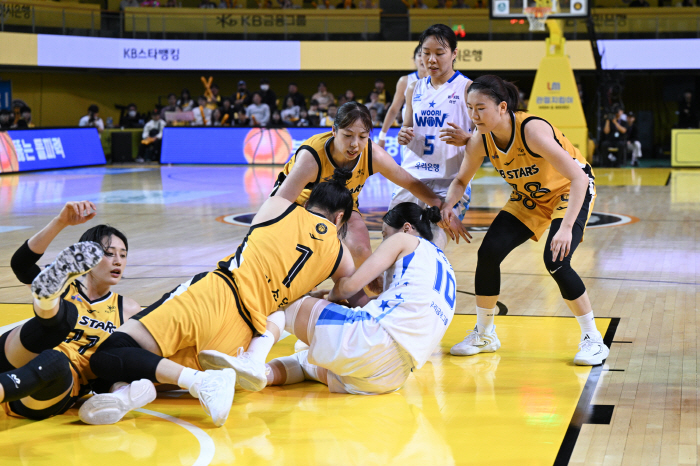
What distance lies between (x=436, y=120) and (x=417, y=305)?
1.97 m

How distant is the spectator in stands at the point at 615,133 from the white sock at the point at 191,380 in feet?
58.2

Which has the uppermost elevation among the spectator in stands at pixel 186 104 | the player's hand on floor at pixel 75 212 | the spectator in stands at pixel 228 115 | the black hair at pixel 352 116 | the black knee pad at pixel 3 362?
the spectator in stands at pixel 186 104

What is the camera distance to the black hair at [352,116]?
14.6 feet

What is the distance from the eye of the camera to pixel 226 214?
11.5 meters

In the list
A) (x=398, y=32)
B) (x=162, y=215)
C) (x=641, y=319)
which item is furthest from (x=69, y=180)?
(x=641, y=319)

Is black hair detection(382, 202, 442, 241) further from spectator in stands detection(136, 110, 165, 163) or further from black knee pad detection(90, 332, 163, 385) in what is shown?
spectator in stands detection(136, 110, 165, 163)

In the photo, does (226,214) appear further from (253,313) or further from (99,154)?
(99,154)

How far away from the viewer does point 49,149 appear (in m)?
19.1

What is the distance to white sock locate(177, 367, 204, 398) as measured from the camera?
3562 millimetres

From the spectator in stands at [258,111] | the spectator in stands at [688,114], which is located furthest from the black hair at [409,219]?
the spectator in stands at [688,114]

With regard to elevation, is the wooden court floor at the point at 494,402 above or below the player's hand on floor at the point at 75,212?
below

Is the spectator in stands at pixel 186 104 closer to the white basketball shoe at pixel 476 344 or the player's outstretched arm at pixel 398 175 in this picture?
the player's outstretched arm at pixel 398 175

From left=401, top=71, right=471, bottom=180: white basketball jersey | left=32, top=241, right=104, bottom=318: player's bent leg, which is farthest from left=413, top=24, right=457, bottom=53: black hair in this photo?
left=32, top=241, right=104, bottom=318: player's bent leg

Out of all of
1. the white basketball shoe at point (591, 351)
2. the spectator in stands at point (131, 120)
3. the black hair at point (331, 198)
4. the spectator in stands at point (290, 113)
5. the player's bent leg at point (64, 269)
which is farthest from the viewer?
the spectator in stands at point (131, 120)
